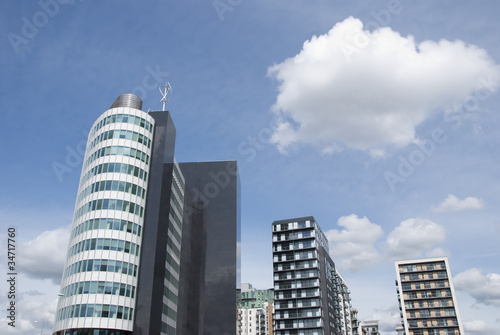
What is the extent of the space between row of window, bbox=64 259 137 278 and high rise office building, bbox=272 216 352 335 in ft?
195

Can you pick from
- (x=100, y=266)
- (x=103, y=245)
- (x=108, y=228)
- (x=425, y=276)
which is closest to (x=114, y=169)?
(x=108, y=228)

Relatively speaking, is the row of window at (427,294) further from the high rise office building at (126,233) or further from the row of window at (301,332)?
the high rise office building at (126,233)

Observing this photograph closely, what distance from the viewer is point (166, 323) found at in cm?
8350

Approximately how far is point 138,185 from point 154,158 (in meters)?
8.15

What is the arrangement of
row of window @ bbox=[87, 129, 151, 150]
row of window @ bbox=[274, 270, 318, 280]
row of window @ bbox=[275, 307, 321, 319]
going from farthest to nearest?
row of window @ bbox=[274, 270, 318, 280], row of window @ bbox=[275, 307, 321, 319], row of window @ bbox=[87, 129, 151, 150]

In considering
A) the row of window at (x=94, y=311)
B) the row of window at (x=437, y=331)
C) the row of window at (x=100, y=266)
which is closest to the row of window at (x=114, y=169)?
the row of window at (x=100, y=266)

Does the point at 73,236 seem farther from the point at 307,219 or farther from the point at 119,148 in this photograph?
the point at 307,219

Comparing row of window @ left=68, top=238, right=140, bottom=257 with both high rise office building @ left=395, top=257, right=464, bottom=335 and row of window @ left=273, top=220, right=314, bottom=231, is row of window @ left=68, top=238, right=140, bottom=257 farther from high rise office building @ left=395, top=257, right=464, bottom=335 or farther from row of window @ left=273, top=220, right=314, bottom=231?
high rise office building @ left=395, top=257, right=464, bottom=335

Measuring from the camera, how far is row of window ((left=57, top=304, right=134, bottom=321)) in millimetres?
68500

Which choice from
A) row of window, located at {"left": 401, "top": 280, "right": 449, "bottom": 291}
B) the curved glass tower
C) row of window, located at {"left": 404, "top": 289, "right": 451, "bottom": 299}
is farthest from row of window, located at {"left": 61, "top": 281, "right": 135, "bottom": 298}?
row of window, located at {"left": 401, "top": 280, "right": 449, "bottom": 291}

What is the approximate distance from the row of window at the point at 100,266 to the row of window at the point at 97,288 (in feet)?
7.28

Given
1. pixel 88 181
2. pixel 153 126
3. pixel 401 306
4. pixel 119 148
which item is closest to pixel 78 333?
pixel 88 181

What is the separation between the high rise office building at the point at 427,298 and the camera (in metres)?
127

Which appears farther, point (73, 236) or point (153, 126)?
point (153, 126)
